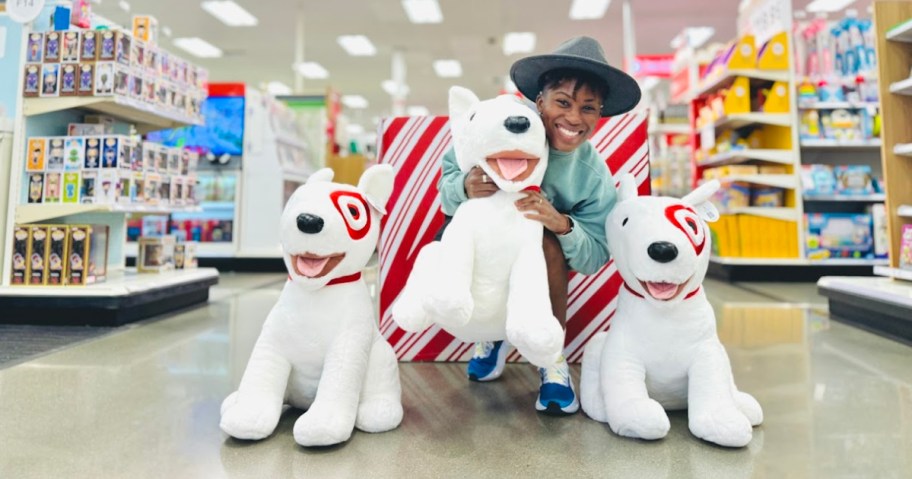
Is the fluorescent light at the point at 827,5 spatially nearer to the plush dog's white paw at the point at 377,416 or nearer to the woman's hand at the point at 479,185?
the woman's hand at the point at 479,185

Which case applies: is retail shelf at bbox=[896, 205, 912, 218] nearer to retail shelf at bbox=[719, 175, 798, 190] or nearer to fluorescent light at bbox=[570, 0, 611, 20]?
retail shelf at bbox=[719, 175, 798, 190]

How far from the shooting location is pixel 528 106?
1.26 meters

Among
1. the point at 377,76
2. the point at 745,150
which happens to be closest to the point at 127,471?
the point at 745,150

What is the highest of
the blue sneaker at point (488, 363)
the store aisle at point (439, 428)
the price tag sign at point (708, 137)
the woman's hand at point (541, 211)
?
the price tag sign at point (708, 137)

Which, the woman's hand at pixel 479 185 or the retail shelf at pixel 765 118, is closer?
the woman's hand at pixel 479 185

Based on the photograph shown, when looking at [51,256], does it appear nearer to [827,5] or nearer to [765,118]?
[765,118]

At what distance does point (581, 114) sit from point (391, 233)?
796mm

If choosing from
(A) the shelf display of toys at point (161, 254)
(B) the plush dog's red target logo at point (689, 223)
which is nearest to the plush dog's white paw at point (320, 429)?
(B) the plush dog's red target logo at point (689, 223)

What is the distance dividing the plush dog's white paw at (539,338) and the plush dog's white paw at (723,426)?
1.14 feet

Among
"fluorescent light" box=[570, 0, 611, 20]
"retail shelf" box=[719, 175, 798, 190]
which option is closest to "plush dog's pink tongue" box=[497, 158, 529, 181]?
"retail shelf" box=[719, 175, 798, 190]

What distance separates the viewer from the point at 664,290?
111cm

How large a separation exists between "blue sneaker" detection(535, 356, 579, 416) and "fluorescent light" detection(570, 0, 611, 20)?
21.4ft

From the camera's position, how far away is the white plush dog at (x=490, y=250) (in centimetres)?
108

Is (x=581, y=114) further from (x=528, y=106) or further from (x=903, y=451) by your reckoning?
A: (x=903, y=451)
